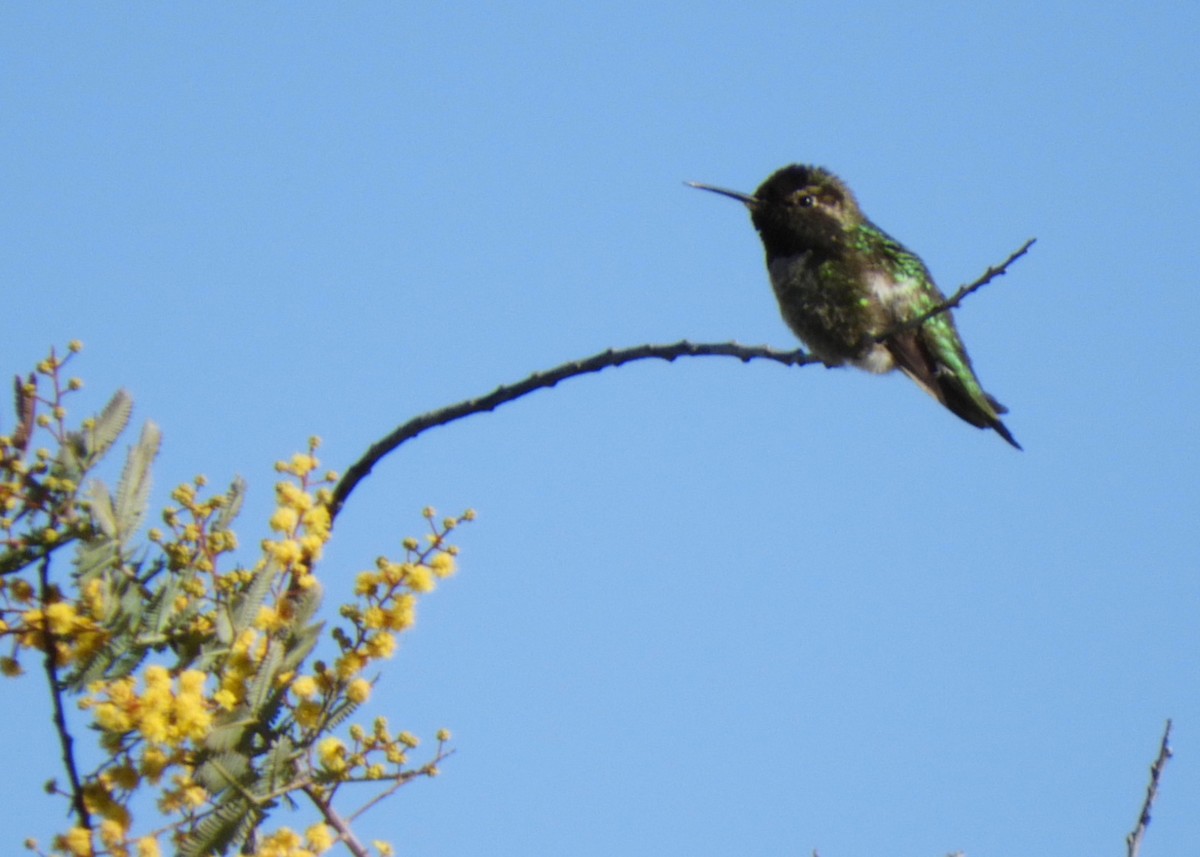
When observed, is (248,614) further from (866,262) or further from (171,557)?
(866,262)

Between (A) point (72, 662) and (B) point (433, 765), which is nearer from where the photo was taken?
(A) point (72, 662)

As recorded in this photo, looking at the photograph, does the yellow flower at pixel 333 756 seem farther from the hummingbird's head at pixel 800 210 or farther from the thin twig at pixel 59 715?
the hummingbird's head at pixel 800 210

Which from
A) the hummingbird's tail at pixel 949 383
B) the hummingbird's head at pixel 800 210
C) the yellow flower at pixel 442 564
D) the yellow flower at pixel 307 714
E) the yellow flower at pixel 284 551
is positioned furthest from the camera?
the hummingbird's head at pixel 800 210

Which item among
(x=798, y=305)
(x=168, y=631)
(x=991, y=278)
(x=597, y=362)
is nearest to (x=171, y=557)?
(x=168, y=631)

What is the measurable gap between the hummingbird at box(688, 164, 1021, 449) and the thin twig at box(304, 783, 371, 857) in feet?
12.3

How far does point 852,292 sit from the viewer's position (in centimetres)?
Answer: 592

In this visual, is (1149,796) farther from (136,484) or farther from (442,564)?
(136,484)

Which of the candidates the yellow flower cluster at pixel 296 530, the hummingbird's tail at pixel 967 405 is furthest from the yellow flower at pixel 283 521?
the hummingbird's tail at pixel 967 405

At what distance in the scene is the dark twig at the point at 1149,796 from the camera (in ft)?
7.65

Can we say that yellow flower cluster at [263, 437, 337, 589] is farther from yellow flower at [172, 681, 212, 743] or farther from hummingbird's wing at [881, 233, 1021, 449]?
hummingbird's wing at [881, 233, 1021, 449]

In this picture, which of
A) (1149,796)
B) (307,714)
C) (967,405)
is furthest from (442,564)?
(967,405)

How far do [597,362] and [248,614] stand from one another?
95 centimetres

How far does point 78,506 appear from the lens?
2.35 meters

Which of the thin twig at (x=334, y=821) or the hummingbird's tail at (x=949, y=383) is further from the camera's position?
the hummingbird's tail at (x=949, y=383)
